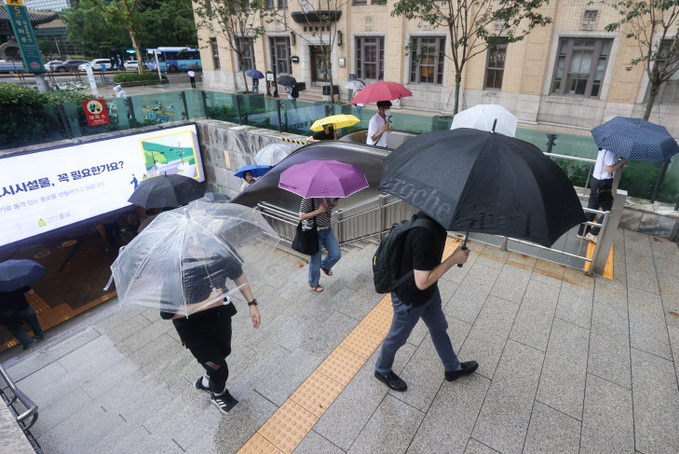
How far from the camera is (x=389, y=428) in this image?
10.5 feet

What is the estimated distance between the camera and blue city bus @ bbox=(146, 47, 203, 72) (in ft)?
116

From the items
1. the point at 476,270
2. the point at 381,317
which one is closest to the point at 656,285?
the point at 476,270

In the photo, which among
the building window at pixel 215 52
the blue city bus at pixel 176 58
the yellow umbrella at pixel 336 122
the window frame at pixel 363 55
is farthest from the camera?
the blue city bus at pixel 176 58

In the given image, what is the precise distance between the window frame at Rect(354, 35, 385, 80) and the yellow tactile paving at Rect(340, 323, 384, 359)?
16430mm

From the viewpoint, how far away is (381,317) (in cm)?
454

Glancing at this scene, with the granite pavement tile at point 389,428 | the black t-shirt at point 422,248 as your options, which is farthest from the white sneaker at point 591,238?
the black t-shirt at point 422,248

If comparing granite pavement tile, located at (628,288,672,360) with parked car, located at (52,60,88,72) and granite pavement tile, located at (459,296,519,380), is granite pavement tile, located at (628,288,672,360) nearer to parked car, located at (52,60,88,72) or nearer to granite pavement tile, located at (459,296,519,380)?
granite pavement tile, located at (459,296,519,380)

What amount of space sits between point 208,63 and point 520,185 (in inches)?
1129

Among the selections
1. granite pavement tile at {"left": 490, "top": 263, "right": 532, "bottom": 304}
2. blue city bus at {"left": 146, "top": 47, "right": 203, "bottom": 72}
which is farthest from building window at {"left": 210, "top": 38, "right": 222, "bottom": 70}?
granite pavement tile at {"left": 490, "top": 263, "right": 532, "bottom": 304}

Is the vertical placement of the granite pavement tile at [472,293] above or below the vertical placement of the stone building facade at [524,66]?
below

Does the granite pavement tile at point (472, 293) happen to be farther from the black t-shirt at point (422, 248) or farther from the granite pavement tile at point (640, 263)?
the black t-shirt at point (422, 248)

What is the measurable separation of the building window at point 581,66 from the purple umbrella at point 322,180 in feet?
41.7

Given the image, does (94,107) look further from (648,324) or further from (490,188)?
(648,324)

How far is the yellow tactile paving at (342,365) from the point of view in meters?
3.72
